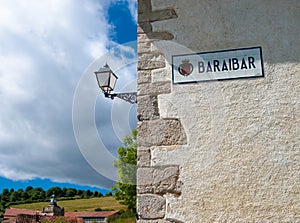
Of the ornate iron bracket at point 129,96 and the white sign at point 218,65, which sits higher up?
the ornate iron bracket at point 129,96

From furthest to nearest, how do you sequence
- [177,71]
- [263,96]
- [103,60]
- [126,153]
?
1. [126,153]
2. [103,60]
3. [177,71]
4. [263,96]

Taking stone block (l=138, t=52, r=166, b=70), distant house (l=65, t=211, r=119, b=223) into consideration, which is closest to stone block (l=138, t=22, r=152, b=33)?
stone block (l=138, t=52, r=166, b=70)

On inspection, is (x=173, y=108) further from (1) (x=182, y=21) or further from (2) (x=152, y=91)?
(1) (x=182, y=21)

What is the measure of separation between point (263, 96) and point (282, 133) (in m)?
0.28

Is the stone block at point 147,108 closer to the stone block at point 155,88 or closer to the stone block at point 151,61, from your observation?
the stone block at point 155,88

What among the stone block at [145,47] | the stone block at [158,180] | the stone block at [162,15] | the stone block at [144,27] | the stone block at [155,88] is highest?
the stone block at [162,15]

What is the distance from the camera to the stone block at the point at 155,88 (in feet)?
8.05

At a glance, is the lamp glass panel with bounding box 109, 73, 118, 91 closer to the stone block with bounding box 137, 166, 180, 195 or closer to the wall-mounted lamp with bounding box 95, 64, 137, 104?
the wall-mounted lamp with bounding box 95, 64, 137, 104

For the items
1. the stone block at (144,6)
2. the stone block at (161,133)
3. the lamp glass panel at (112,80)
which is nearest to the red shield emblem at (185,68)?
the stone block at (161,133)

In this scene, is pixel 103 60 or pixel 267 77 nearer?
pixel 267 77

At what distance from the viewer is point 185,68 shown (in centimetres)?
246

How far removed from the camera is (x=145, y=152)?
7.77 ft

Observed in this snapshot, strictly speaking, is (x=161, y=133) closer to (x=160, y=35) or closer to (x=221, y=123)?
(x=221, y=123)

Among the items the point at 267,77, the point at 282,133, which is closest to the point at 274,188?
the point at 282,133
